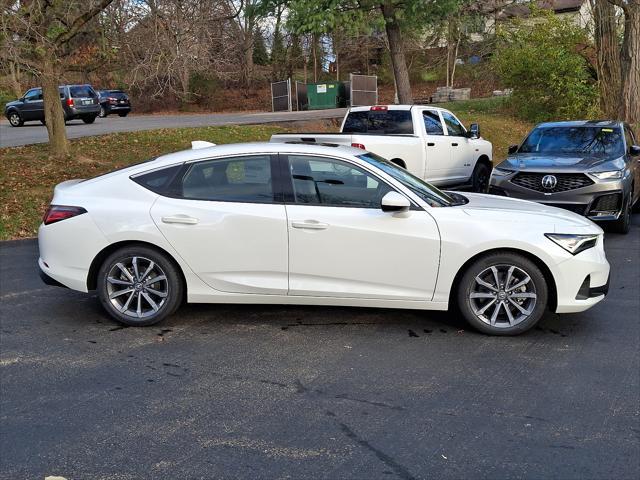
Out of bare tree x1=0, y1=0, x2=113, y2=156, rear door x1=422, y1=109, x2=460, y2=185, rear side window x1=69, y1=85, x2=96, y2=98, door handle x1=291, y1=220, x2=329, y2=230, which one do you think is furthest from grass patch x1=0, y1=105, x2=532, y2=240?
rear side window x1=69, y1=85, x2=96, y2=98

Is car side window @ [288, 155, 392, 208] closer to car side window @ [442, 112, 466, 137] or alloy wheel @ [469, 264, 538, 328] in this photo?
alloy wheel @ [469, 264, 538, 328]

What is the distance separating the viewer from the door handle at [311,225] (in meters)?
5.29

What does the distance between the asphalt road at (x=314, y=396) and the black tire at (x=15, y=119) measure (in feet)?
89.3

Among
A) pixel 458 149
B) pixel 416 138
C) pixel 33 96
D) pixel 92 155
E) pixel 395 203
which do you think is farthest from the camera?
pixel 33 96

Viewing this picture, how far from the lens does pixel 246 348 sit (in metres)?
5.08

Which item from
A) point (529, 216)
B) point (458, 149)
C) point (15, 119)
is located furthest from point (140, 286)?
point (15, 119)

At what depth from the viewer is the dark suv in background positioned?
28.0 meters

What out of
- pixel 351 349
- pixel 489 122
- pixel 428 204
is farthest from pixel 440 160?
pixel 489 122

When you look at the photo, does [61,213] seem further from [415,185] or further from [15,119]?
[15,119]

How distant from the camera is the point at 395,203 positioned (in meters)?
5.17

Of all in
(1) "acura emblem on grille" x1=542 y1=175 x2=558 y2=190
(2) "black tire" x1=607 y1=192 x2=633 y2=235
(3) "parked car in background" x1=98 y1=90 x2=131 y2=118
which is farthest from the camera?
(3) "parked car in background" x1=98 y1=90 x2=131 y2=118

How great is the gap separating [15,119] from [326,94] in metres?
15.2

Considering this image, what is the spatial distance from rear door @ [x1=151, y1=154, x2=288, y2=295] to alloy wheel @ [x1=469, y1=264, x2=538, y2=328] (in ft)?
5.17

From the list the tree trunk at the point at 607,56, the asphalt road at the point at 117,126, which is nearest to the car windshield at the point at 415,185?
the tree trunk at the point at 607,56
